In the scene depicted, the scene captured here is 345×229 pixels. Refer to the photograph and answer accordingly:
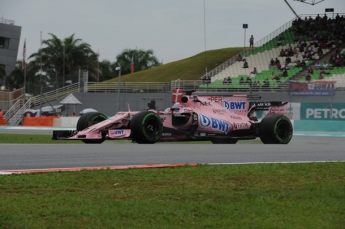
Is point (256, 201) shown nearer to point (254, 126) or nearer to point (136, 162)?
point (136, 162)

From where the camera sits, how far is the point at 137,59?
8600 centimetres

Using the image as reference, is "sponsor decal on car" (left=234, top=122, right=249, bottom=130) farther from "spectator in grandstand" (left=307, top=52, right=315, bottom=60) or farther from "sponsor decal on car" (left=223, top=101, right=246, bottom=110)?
"spectator in grandstand" (left=307, top=52, right=315, bottom=60)

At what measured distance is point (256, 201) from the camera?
19.4 feet

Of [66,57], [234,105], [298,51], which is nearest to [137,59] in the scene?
[66,57]

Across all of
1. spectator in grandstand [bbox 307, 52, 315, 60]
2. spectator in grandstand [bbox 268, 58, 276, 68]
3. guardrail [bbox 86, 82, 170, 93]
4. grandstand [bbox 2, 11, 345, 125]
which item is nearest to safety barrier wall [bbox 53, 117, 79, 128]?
grandstand [bbox 2, 11, 345, 125]

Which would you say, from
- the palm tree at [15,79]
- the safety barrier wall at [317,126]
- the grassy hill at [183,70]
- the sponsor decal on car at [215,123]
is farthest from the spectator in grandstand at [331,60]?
the palm tree at [15,79]

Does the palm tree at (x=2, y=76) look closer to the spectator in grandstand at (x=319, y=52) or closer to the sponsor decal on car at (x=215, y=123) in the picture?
the spectator in grandstand at (x=319, y=52)

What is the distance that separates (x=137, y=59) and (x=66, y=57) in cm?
2907

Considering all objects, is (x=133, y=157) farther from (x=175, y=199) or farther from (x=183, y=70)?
(x=183, y=70)

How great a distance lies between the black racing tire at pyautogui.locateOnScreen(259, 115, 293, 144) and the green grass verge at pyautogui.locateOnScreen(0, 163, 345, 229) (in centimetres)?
780

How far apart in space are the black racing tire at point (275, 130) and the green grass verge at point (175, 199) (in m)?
7.80

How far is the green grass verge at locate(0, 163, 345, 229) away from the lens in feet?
16.4

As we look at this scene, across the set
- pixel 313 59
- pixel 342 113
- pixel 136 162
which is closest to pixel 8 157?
pixel 136 162

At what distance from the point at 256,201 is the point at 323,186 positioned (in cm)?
137
